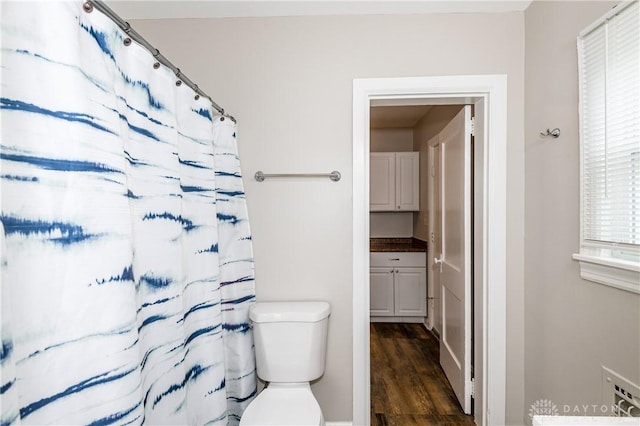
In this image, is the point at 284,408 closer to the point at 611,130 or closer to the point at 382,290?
the point at 611,130

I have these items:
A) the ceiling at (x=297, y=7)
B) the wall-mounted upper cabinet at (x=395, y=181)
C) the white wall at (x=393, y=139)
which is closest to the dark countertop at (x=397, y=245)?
the wall-mounted upper cabinet at (x=395, y=181)

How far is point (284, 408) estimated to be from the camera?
168cm

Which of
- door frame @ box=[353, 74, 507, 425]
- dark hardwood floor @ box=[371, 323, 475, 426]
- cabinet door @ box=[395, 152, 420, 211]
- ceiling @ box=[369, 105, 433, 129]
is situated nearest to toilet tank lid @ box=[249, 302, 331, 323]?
door frame @ box=[353, 74, 507, 425]

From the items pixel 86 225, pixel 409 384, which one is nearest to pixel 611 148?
pixel 86 225

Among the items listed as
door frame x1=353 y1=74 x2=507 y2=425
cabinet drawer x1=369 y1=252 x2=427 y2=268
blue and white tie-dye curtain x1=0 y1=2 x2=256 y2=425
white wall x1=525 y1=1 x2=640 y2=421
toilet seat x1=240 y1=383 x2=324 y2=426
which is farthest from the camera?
cabinet drawer x1=369 y1=252 x2=427 y2=268

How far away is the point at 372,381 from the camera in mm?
2830

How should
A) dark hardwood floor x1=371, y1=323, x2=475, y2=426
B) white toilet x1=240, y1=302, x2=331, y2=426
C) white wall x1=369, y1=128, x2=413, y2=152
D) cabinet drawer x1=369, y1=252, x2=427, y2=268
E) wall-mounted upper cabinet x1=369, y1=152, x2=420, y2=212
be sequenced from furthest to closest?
white wall x1=369, y1=128, x2=413, y2=152, wall-mounted upper cabinet x1=369, y1=152, x2=420, y2=212, cabinet drawer x1=369, y1=252, x2=427, y2=268, dark hardwood floor x1=371, y1=323, x2=475, y2=426, white toilet x1=240, y1=302, x2=331, y2=426

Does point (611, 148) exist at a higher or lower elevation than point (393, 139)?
lower

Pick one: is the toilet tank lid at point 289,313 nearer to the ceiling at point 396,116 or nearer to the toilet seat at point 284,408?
the toilet seat at point 284,408

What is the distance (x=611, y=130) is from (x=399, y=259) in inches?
116

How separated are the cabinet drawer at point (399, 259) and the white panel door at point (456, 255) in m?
1.23

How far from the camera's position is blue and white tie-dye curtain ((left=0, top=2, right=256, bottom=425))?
2.34ft

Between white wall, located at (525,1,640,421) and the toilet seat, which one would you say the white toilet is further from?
white wall, located at (525,1,640,421)

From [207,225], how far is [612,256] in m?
1.59
